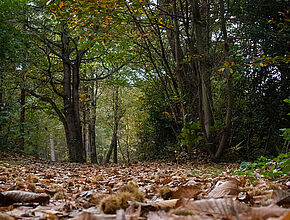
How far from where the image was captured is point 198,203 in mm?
1113

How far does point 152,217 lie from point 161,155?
9.46 meters

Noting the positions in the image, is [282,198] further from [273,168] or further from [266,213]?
[273,168]

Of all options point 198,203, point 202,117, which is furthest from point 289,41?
point 198,203

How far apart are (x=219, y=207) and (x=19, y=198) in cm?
115

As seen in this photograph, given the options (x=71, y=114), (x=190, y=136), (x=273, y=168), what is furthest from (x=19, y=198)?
(x=71, y=114)

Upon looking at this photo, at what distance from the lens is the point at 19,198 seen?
4.89 ft

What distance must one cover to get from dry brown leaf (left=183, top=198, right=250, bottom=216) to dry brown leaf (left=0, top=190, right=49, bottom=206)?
A: 0.91 meters

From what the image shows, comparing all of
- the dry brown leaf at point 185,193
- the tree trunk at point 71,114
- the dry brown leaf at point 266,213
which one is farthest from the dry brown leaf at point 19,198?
the tree trunk at point 71,114

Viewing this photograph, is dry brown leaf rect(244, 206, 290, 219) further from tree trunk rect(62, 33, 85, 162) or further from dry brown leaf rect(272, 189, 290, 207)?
tree trunk rect(62, 33, 85, 162)

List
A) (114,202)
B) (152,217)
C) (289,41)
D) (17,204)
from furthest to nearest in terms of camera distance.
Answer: (289,41)
(17,204)
(114,202)
(152,217)

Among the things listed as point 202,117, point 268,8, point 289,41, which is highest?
point 268,8

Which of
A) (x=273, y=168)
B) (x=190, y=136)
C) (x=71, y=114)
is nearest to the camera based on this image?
(x=273, y=168)

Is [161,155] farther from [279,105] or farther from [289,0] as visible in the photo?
[289,0]

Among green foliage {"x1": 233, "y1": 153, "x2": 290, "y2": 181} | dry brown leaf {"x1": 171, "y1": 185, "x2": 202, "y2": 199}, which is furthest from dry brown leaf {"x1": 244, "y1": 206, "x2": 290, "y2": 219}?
green foliage {"x1": 233, "y1": 153, "x2": 290, "y2": 181}
